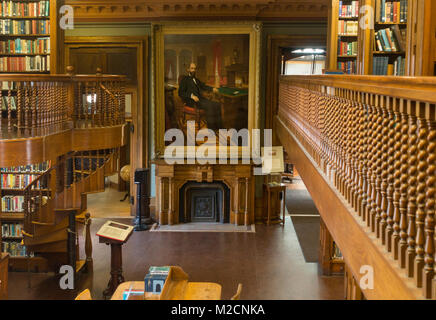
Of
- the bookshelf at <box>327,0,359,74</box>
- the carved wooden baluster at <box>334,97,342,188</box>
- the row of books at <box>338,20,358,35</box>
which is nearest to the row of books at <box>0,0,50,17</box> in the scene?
the bookshelf at <box>327,0,359,74</box>

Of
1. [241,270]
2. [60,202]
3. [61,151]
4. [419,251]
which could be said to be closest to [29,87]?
[61,151]

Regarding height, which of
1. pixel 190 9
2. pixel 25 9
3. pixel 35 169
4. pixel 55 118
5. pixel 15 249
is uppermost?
pixel 190 9

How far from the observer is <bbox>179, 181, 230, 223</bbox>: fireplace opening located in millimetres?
12117

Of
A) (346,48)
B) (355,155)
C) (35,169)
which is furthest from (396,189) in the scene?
(35,169)

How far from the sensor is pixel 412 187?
2.31 meters

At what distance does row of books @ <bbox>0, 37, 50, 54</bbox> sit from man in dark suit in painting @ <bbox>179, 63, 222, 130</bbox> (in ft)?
11.6

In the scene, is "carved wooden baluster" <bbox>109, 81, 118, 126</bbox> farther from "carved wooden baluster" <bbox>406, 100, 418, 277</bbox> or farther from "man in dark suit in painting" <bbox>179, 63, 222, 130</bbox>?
"carved wooden baluster" <bbox>406, 100, 418, 277</bbox>

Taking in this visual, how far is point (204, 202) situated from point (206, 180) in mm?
537

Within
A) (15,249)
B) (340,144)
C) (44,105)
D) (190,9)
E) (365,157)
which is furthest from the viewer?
(190,9)

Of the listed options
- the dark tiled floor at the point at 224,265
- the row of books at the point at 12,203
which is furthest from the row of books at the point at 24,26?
the dark tiled floor at the point at 224,265

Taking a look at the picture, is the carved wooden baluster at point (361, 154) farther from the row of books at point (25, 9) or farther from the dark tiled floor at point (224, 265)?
the row of books at point (25, 9)

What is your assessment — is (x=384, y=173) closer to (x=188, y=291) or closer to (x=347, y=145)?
(x=347, y=145)

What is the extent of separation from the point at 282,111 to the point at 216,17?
2.99 metres

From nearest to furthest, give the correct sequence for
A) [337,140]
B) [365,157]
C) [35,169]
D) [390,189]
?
[390,189]
[365,157]
[337,140]
[35,169]
